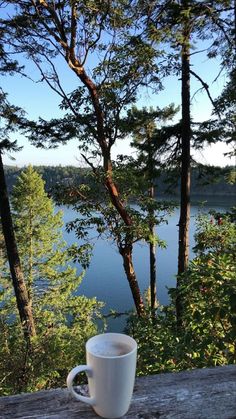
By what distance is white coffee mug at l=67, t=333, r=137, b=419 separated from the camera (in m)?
0.75

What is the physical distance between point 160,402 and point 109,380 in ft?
0.57

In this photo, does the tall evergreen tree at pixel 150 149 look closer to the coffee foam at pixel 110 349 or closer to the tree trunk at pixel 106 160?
the tree trunk at pixel 106 160

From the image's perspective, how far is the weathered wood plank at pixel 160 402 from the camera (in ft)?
2.62

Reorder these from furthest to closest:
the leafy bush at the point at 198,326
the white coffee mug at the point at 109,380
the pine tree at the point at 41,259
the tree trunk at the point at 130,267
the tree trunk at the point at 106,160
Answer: the pine tree at the point at 41,259 → the tree trunk at the point at 130,267 → the tree trunk at the point at 106,160 → the leafy bush at the point at 198,326 → the white coffee mug at the point at 109,380

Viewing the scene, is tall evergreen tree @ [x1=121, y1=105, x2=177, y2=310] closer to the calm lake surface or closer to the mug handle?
the mug handle

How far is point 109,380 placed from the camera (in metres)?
0.76

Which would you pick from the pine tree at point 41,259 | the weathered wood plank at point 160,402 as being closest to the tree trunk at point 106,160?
the weathered wood plank at point 160,402

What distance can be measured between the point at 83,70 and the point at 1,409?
5241 millimetres

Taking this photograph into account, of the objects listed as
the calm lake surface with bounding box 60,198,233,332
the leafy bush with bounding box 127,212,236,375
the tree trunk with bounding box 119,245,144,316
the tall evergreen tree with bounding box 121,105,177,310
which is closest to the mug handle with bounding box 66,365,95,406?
the leafy bush with bounding box 127,212,236,375

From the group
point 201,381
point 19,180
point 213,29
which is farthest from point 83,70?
point 19,180

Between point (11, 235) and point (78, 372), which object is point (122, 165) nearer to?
point (11, 235)

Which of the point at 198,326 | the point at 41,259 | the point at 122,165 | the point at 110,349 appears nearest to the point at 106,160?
the point at 122,165

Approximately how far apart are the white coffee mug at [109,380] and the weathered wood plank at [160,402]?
4 cm

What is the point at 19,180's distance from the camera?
50.0 ft
